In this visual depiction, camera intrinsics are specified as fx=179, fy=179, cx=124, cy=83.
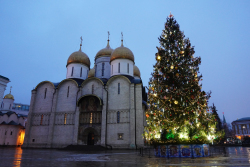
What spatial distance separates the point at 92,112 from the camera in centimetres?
2398

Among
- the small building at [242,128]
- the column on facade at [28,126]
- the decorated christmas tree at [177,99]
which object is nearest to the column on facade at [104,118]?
the column on facade at [28,126]

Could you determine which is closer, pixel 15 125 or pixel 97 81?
pixel 97 81

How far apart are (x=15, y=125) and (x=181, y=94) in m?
32.7

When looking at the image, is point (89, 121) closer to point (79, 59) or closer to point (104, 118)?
point (104, 118)

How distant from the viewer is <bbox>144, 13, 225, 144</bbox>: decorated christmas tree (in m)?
10.2

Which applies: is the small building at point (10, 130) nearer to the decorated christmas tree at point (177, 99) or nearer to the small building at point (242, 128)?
the decorated christmas tree at point (177, 99)

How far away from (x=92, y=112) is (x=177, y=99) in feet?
51.5

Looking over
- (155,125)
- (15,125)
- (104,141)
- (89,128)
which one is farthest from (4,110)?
(155,125)

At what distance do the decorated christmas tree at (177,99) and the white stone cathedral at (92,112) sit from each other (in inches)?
456

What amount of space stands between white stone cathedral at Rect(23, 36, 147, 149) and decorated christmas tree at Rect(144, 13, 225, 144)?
38.0 ft

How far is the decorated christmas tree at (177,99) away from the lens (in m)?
10.2

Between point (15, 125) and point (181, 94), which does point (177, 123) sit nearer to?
point (181, 94)

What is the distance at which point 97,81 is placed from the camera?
2547 cm

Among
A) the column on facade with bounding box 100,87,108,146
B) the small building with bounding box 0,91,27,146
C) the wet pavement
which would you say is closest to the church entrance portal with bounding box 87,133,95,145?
the column on facade with bounding box 100,87,108,146
